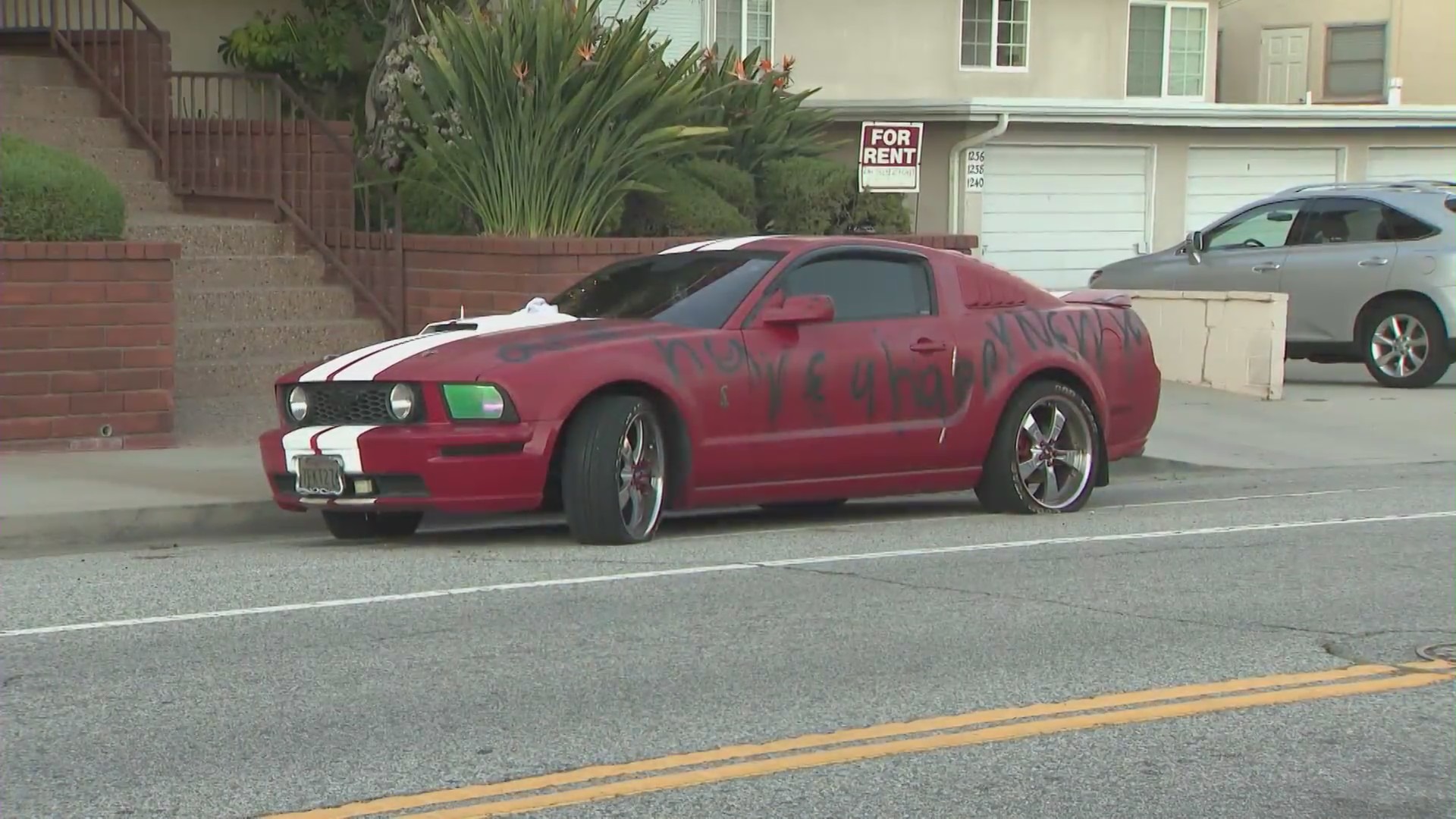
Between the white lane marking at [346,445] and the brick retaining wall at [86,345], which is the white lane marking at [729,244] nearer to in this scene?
the white lane marking at [346,445]

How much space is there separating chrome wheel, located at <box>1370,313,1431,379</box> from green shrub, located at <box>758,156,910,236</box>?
16.3ft

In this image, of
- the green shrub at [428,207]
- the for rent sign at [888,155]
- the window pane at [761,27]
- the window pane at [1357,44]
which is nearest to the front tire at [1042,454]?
the for rent sign at [888,155]

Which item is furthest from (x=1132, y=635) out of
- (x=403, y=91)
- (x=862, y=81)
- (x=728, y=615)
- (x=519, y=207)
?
(x=862, y=81)

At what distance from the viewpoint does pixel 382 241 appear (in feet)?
52.9

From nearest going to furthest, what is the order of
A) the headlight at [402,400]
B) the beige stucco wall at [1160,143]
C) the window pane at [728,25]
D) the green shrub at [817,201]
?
the headlight at [402,400]
the green shrub at [817,201]
the window pane at [728,25]
the beige stucco wall at [1160,143]

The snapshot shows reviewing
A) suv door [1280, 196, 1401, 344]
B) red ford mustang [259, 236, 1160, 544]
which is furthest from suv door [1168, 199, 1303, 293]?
red ford mustang [259, 236, 1160, 544]

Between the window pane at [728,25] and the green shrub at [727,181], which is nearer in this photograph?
the green shrub at [727,181]

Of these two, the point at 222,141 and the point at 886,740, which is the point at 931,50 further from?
the point at 886,740

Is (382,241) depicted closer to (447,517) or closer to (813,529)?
(447,517)

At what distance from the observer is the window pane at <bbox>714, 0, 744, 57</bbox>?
22.8 m

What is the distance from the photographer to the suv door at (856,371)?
33.2ft

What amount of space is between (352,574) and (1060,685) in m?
3.52

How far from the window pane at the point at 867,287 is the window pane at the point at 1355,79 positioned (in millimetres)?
23147

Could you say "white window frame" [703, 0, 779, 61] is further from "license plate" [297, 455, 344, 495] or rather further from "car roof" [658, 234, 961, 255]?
"license plate" [297, 455, 344, 495]
